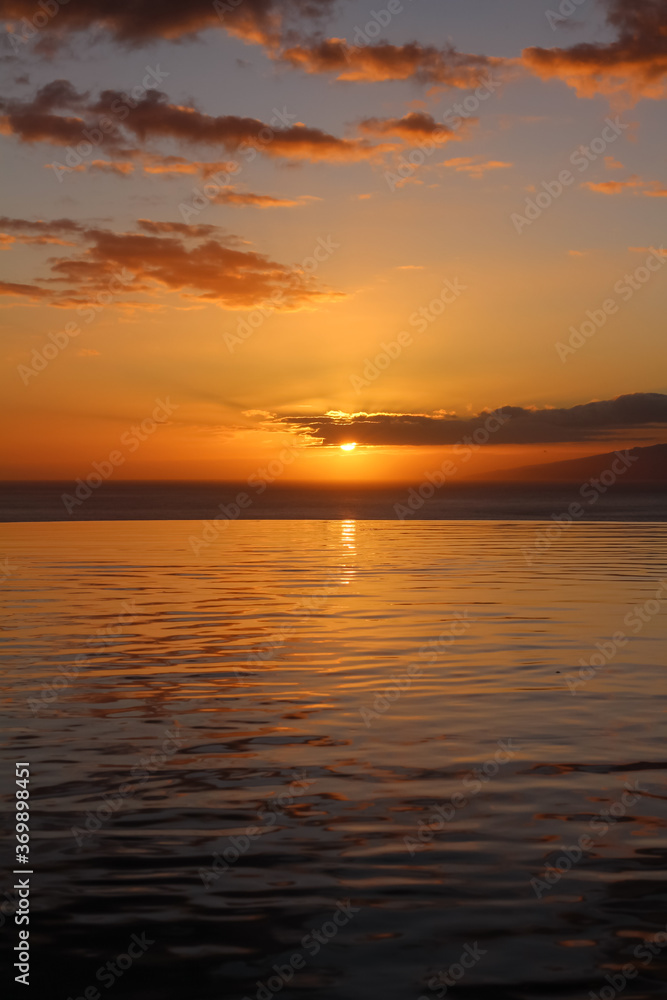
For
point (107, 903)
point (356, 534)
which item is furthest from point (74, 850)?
point (356, 534)

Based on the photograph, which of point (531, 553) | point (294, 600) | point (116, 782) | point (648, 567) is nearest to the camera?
point (116, 782)


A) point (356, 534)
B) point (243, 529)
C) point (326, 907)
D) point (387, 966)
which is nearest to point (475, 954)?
→ point (387, 966)

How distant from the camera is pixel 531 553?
1437 inches

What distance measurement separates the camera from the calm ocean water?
612cm

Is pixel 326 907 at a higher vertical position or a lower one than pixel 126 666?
lower

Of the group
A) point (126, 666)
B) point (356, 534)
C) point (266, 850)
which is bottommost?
point (266, 850)

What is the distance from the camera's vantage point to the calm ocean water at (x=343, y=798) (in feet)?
20.1

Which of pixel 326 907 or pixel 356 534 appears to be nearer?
pixel 326 907

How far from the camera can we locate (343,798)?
9.01m

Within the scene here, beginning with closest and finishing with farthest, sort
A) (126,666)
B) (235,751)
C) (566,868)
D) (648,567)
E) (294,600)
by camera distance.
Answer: (566,868)
(235,751)
(126,666)
(294,600)
(648,567)

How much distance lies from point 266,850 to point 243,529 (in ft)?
151

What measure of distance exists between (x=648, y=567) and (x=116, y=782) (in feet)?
78.8

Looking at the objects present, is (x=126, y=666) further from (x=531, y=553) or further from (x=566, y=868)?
(x=531, y=553)

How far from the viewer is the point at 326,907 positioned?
674 centimetres
